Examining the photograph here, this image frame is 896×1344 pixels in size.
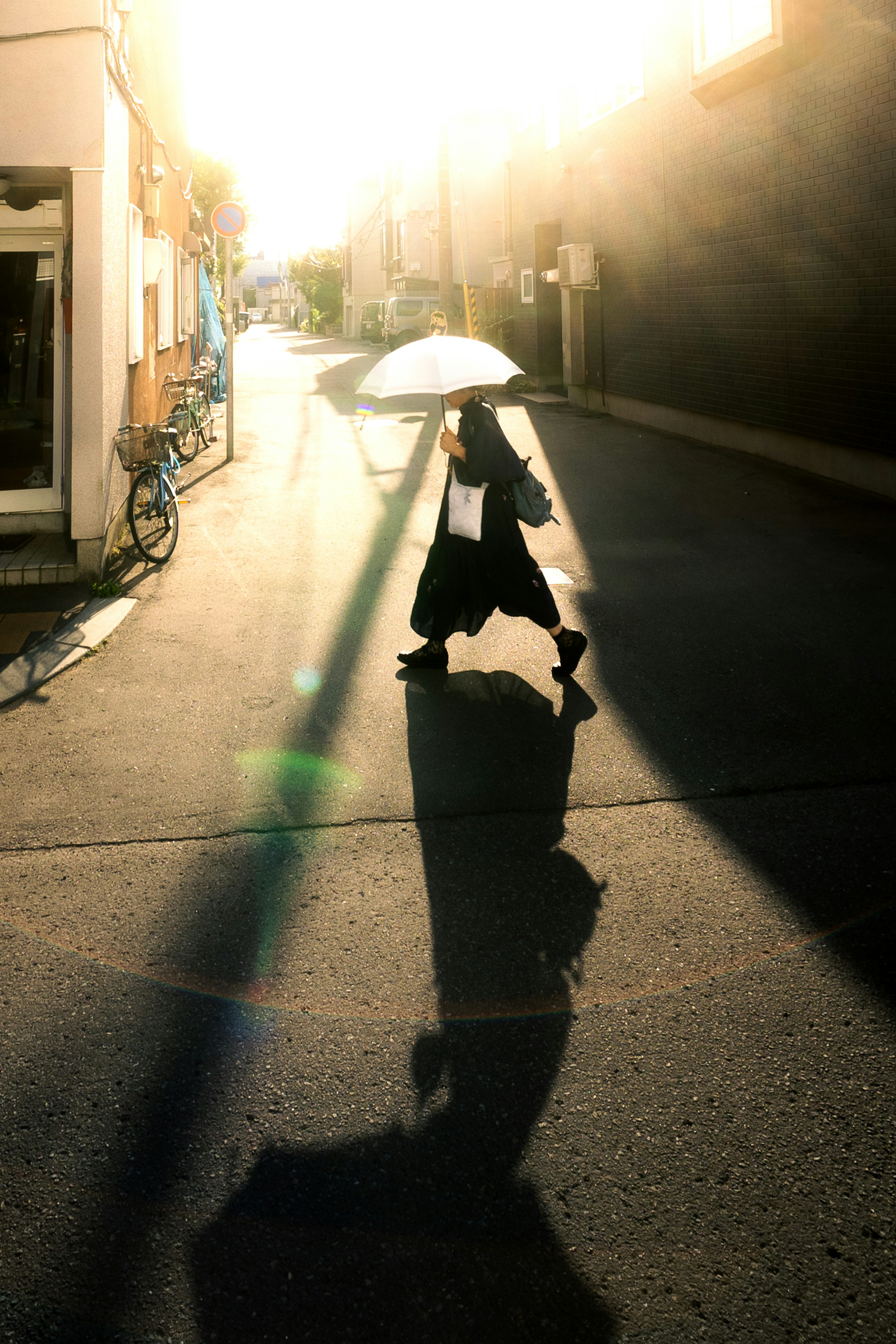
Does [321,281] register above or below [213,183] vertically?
above

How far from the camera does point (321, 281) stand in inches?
3620

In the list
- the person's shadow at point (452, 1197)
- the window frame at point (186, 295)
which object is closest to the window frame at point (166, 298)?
the window frame at point (186, 295)

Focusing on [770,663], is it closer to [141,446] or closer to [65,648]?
[65,648]

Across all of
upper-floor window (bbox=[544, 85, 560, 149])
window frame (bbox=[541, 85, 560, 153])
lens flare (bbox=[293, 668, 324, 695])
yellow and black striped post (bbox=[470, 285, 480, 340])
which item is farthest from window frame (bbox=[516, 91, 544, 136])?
lens flare (bbox=[293, 668, 324, 695])

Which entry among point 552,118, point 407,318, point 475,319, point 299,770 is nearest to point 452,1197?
point 299,770

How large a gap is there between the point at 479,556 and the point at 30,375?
586cm

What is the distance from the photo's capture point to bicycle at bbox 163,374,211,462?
13766mm

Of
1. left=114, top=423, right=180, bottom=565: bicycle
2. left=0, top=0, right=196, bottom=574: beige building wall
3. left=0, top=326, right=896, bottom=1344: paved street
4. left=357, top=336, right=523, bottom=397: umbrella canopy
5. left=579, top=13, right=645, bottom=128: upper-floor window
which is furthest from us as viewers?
left=579, top=13, right=645, bottom=128: upper-floor window

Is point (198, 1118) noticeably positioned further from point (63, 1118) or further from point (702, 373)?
point (702, 373)

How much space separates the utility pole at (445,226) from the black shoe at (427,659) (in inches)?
1138

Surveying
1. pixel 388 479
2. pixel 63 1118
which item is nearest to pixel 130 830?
pixel 63 1118

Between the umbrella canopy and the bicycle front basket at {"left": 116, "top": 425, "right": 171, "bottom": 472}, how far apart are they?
12.1 feet

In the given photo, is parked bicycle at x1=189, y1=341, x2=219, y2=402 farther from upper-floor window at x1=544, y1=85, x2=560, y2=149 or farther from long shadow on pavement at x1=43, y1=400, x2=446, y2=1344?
long shadow on pavement at x1=43, y1=400, x2=446, y2=1344

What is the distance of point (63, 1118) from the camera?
10.1ft
